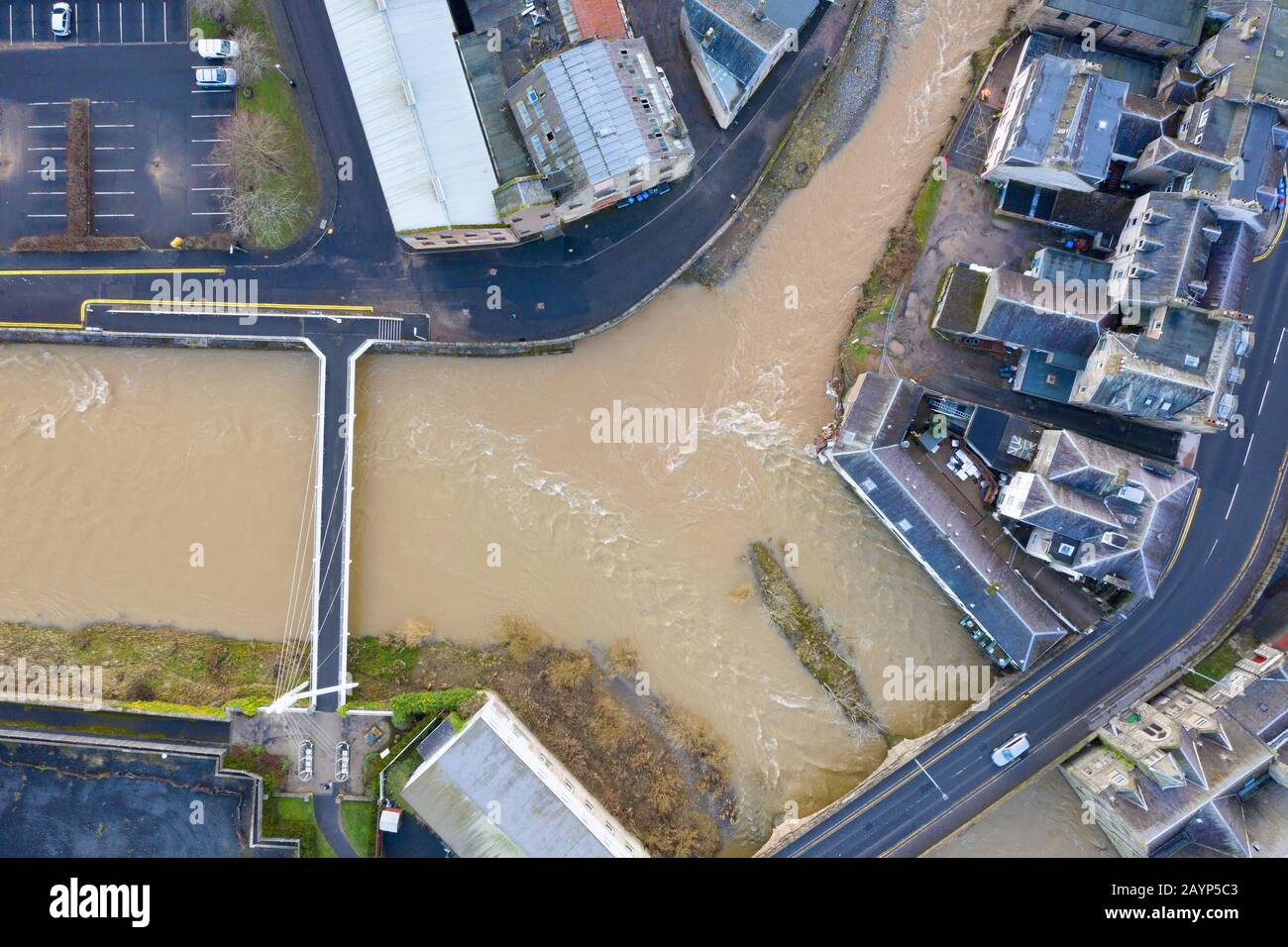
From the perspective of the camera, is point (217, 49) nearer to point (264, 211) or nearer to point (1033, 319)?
point (264, 211)

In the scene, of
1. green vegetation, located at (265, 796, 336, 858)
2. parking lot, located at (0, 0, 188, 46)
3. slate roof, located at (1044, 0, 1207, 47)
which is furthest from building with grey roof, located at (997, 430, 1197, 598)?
parking lot, located at (0, 0, 188, 46)

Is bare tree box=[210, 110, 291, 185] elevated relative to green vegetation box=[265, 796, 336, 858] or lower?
elevated

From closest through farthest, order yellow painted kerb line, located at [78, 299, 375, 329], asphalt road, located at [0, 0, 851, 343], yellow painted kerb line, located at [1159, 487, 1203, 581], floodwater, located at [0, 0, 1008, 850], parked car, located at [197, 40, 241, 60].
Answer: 1. yellow painted kerb line, located at [1159, 487, 1203, 581]
2. parked car, located at [197, 40, 241, 60]
3. asphalt road, located at [0, 0, 851, 343]
4. yellow painted kerb line, located at [78, 299, 375, 329]
5. floodwater, located at [0, 0, 1008, 850]

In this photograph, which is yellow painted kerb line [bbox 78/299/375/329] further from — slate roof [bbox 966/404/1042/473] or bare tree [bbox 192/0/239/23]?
slate roof [bbox 966/404/1042/473]

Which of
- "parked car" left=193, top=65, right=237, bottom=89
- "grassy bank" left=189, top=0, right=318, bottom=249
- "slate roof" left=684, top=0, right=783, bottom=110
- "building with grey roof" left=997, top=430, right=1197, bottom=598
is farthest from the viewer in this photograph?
"grassy bank" left=189, top=0, right=318, bottom=249

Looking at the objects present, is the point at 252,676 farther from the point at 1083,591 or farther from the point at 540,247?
the point at 1083,591

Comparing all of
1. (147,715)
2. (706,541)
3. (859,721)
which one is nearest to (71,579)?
Result: (147,715)
